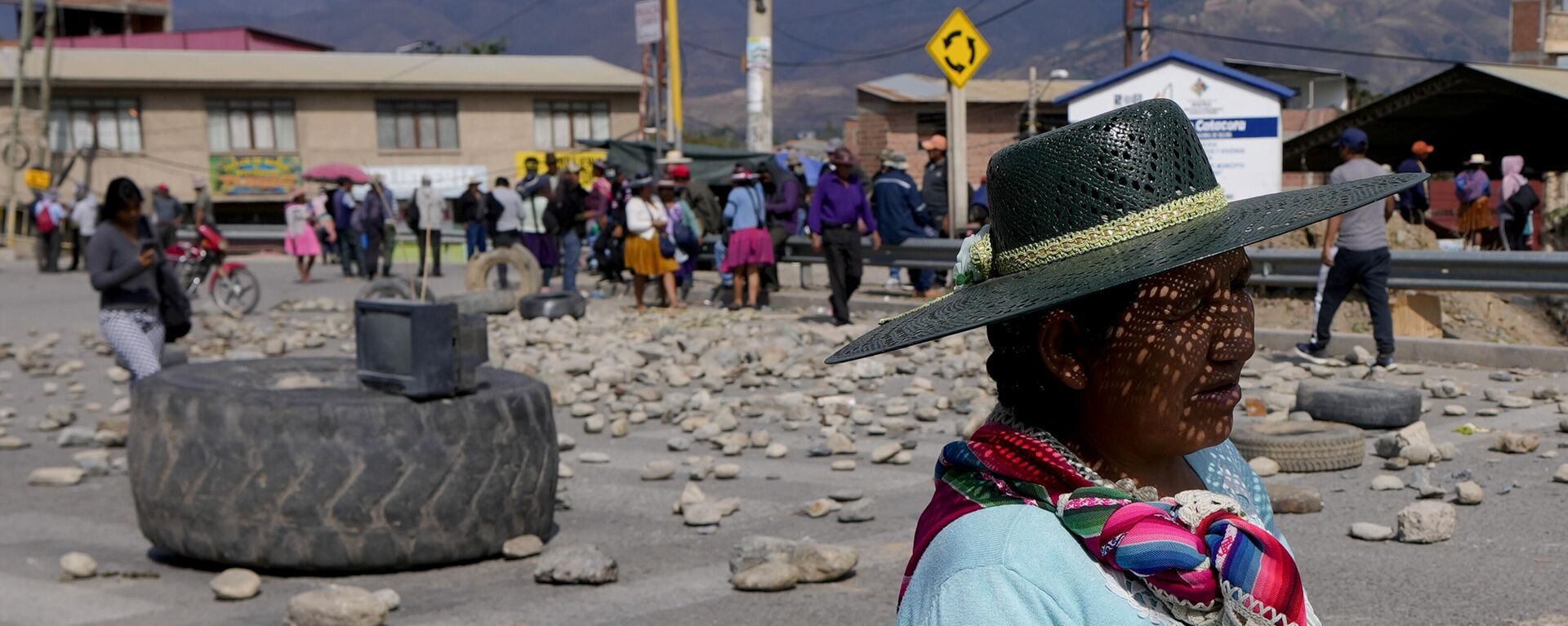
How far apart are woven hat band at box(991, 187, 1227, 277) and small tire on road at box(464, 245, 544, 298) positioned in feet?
56.5

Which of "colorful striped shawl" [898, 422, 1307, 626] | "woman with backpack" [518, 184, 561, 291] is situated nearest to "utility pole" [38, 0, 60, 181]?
"woman with backpack" [518, 184, 561, 291]

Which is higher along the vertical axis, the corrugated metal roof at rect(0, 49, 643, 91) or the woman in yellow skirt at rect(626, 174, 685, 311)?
the corrugated metal roof at rect(0, 49, 643, 91)

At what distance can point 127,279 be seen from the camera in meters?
8.94

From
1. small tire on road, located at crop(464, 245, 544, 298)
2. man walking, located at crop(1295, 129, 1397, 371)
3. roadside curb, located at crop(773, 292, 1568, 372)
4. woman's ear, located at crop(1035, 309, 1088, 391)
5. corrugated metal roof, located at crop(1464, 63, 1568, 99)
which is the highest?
corrugated metal roof, located at crop(1464, 63, 1568, 99)

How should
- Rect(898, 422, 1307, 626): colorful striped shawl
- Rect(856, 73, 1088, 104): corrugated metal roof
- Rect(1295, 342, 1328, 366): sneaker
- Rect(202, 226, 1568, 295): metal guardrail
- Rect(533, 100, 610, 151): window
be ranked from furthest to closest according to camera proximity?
Rect(533, 100, 610, 151): window < Rect(856, 73, 1088, 104): corrugated metal roof < Rect(1295, 342, 1328, 366): sneaker < Rect(202, 226, 1568, 295): metal guardrail < Rect(898, 422, 1307, 626): colorful striped shawl

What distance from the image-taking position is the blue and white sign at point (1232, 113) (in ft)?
45.3

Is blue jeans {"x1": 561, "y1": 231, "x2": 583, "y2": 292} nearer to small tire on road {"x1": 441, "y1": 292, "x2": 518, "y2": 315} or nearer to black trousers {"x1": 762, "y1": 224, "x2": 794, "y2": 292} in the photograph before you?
small tire on road {"x1": 441, "y1": 292, "x2": 518, "y2": 315}

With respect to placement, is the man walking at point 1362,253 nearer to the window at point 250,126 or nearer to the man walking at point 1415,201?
the man walking at point 1415,201

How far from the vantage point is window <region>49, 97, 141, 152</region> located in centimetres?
4769

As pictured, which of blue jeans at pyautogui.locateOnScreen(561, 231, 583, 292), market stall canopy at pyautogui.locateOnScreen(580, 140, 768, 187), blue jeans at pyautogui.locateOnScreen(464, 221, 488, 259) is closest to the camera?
blue jeans at pyautogui.locateOnScreen(561, 231, 583, 292)

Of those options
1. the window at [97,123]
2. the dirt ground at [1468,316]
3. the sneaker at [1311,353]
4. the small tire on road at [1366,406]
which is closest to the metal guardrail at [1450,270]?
the dirt ground at [1468,316]

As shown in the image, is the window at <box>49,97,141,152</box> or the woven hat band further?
the window at <box>49,97,141,152</box>

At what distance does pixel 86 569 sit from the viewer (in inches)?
249

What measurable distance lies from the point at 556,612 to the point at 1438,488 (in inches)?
155
